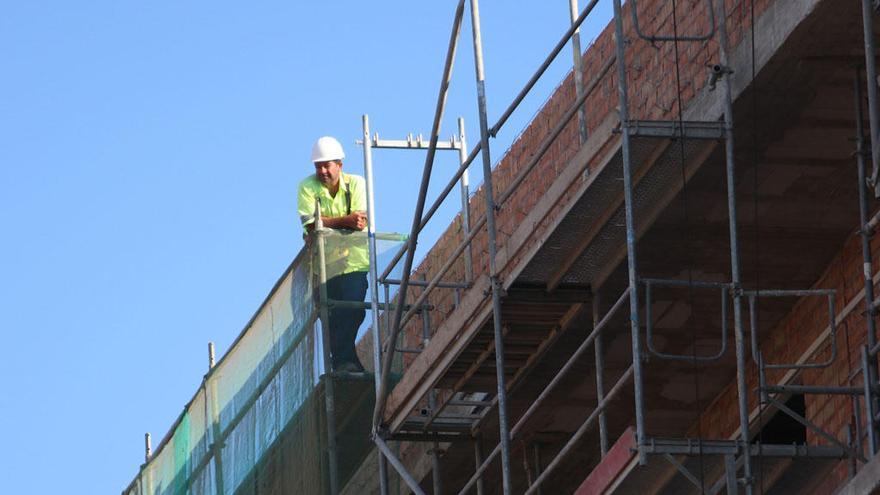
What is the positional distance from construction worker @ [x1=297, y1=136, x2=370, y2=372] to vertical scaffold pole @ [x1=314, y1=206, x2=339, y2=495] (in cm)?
6

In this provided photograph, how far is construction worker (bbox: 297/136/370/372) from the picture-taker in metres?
17.2

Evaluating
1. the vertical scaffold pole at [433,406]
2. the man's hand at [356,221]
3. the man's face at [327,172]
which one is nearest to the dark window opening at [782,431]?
the vertical scaffold pole at [433,406]

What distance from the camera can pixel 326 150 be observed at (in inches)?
715

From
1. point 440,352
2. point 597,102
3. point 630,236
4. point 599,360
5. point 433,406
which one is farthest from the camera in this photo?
point 433,406

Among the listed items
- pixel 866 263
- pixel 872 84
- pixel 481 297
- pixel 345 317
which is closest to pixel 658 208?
pixel 481 297

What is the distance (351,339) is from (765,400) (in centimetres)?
589

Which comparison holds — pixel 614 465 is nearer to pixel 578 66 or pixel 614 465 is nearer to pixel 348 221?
pixel 578 66

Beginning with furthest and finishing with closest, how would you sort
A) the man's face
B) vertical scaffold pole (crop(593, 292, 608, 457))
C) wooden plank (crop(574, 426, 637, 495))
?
the man's face → vertical scaffold pole (crop(593, 292, 608, 457)) → wooden plank (crop(574, 426, 637, 495))

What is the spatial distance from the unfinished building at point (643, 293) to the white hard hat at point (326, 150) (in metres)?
0.99

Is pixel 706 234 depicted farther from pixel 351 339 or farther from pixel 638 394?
pixel 351 339

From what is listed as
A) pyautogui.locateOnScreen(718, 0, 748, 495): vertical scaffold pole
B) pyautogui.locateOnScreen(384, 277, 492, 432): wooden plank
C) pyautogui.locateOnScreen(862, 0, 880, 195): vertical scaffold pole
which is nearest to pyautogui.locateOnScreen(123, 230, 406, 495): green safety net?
pyautogui.locateOnScreen(384, 277, 492, 432): wooden plank

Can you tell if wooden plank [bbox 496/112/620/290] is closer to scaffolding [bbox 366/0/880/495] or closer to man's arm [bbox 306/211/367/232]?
scaffolding [bbox 366/0/880/495]

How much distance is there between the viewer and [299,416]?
1723 cm

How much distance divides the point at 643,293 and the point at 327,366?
384cm
